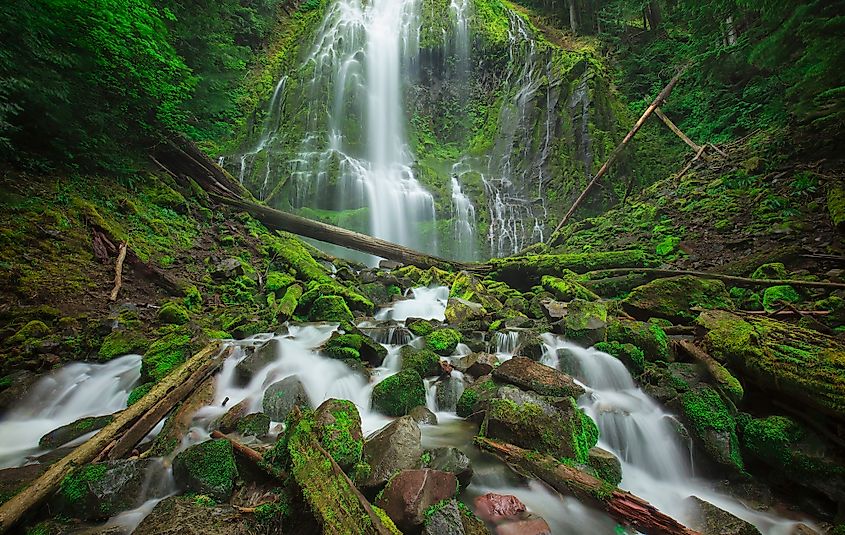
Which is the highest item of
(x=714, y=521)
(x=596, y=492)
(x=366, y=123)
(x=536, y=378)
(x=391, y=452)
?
(x=366, y=123)

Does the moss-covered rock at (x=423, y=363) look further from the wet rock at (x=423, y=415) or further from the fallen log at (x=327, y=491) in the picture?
the fallen log at (x=327, y=491)

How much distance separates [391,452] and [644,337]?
3722 mm

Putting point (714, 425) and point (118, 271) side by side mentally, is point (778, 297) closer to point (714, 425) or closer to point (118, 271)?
point (714, 425)

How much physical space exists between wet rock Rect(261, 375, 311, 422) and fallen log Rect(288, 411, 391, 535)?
1.65 meters

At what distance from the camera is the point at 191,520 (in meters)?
2.04

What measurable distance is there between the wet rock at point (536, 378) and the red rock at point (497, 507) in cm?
137

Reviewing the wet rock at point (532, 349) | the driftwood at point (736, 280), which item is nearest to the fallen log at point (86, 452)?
the wet rock at point (532, 349)

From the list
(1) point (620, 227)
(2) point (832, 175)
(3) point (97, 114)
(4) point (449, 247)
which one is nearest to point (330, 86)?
(4) point (449, 247)

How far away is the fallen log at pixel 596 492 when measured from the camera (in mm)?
2258

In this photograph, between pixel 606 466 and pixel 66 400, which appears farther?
pixel 66 400

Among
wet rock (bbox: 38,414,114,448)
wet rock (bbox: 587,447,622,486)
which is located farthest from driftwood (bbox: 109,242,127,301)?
wet rock (bbox: 587,447,622,486)

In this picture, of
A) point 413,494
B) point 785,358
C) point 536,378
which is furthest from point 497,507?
point 785,358

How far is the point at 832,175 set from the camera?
293 inches

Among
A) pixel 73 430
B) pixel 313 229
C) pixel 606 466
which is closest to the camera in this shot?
pixel 606 466
